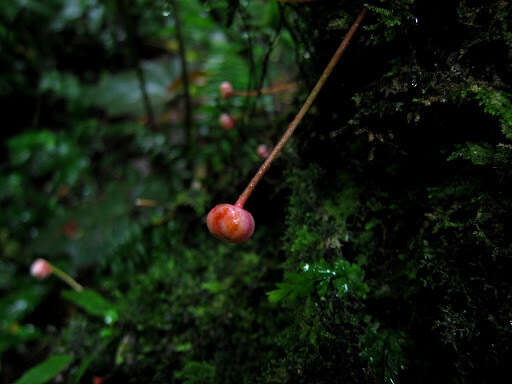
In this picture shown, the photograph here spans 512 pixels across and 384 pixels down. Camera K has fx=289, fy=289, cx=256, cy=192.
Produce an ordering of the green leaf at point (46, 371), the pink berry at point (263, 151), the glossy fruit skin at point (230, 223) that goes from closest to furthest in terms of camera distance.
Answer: the glossy fruit skin at point (230, 223) < the green leaf at point (46, 371) < the pink berry at point (263, 151)

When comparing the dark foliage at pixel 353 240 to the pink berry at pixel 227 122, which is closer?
the dark foliage at pixel 353 240

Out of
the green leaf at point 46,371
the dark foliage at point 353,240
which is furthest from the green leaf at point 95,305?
the green leaf at point 46,371

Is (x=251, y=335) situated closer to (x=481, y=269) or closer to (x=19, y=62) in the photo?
(x=481, y=269)

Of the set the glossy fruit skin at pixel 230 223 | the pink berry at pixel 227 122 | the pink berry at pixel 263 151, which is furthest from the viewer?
the pink berry at pixel 227 122

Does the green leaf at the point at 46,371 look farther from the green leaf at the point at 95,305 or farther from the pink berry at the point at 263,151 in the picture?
the pink berry at the point at 263,151

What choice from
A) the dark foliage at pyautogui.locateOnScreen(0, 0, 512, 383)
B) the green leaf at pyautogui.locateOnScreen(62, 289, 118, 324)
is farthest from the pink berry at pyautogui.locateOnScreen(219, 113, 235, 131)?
the green leaf at pyautogui.locateOnScreen(62, 289, 118, 324)

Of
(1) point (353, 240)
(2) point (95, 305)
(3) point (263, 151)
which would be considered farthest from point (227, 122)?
(2) point (95, 305)

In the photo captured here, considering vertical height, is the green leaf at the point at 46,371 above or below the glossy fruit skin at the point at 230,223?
below

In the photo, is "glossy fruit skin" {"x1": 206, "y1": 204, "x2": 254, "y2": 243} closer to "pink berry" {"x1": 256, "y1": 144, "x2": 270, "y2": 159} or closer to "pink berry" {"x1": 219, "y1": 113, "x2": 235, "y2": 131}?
"pink berry" {"x1": 256, "y1": 144, "x2": 270, "y2": 159}
